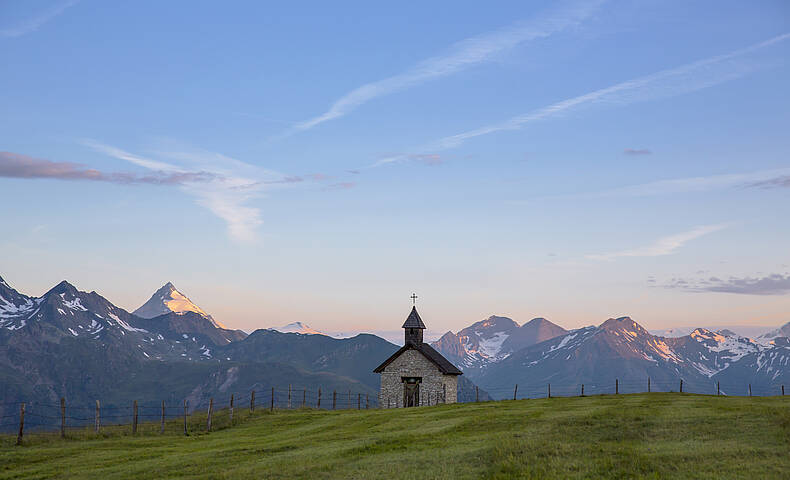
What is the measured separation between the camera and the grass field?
23.8 m

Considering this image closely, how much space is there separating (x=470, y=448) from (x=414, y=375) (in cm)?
4495

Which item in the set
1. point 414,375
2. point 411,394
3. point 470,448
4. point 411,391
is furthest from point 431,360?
point 470,448

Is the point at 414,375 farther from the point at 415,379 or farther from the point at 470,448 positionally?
the point at 470,448

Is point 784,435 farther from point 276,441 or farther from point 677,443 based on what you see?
point 276,441

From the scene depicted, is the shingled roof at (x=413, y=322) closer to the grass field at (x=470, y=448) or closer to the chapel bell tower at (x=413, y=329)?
the chapel bell tower at (x=413, y=329)

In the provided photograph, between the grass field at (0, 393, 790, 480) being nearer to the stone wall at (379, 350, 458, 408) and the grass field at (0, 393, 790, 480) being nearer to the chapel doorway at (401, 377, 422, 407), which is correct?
the stone wall at (379, 350, 458, 408)

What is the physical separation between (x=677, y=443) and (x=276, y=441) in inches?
794

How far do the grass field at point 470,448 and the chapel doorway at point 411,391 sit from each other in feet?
86.4

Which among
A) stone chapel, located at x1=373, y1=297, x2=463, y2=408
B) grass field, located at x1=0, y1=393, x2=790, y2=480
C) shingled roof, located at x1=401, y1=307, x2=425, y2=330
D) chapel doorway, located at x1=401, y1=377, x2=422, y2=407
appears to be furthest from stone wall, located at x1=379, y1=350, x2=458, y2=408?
grass field, located at x1=0, y1=393, x2=790, y2=480

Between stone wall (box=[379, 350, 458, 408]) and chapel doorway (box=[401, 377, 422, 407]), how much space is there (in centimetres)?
34

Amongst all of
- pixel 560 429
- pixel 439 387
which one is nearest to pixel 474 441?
pixel 560 429

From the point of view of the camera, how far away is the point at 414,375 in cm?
7338

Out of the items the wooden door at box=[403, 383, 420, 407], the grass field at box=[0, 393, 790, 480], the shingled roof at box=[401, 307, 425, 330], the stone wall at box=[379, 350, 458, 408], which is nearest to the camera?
the grass field at box=[0, 393, 790, 480]

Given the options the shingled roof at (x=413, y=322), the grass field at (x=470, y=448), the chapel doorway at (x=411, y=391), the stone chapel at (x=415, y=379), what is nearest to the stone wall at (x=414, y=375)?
the stone chapel at (x=415, y=379)
